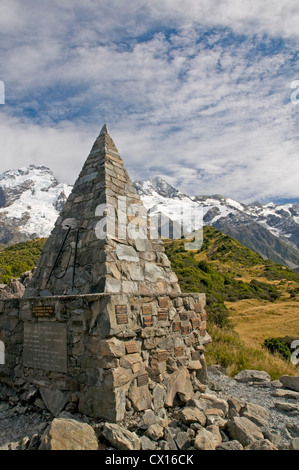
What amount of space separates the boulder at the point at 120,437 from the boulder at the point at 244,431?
1.19m

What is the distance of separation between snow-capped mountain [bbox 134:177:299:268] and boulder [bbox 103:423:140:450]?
229 ft

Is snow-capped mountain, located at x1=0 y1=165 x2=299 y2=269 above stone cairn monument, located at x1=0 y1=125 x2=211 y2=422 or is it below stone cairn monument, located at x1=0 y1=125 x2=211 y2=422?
above

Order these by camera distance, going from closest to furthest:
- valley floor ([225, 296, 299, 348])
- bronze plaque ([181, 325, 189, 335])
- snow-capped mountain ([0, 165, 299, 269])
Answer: bronze plaque ([181, 325, 189, 335]) < valley floor ([225, 296, 299, 348]) < snow-capped mountain ([0, 165, 299, 269])

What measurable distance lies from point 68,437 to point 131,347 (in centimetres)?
128

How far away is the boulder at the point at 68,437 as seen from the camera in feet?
11.1

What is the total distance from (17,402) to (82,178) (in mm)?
4045

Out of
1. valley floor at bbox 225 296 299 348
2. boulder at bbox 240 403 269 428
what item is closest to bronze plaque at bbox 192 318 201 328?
boulder at bbox 240 403 269 428

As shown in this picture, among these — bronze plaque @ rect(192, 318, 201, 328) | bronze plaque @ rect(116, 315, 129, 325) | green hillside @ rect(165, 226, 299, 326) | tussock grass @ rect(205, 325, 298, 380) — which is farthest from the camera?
green hillside @ rect(165, 226, 299, 326)

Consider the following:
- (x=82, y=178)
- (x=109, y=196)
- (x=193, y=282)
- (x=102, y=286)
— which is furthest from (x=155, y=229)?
(x=193, y=282)

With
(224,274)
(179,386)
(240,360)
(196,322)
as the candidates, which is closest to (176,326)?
(196,322)

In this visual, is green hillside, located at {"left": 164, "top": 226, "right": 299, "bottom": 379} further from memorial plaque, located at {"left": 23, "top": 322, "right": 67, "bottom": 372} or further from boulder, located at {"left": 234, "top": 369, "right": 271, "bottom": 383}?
memorial plaque, located at {"left": 23, "top": 322, "right": 67, "bottom": 372}

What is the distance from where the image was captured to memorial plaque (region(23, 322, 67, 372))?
180 inches

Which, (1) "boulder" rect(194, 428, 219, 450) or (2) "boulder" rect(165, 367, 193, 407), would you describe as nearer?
(1) "boulder" rect(194, 428, 219, 450)

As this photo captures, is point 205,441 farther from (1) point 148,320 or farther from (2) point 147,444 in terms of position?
(1) point 148,320
